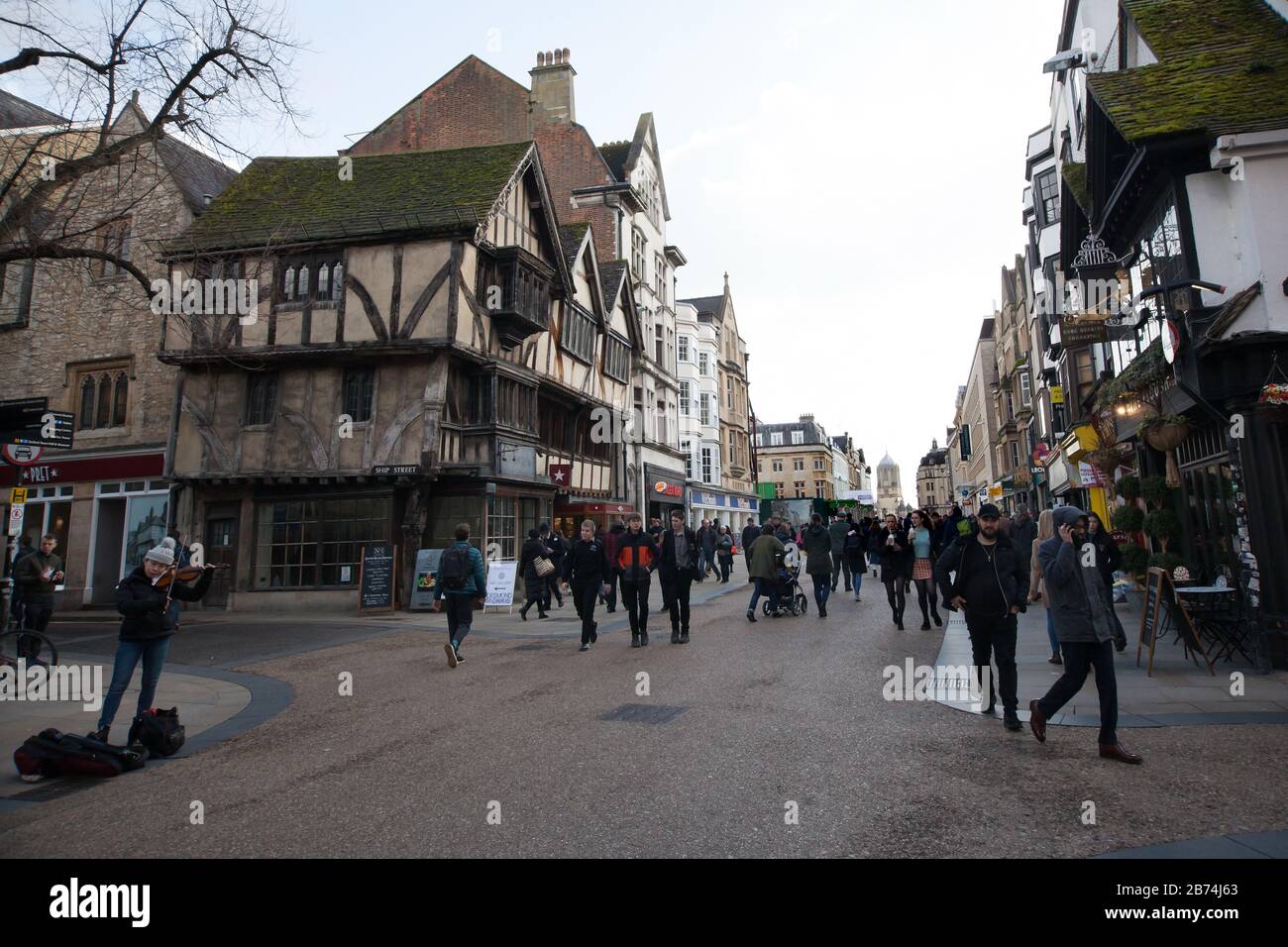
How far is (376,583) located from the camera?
17.2m

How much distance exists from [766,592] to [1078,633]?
8.52 m

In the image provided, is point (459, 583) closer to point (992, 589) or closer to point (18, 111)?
point (992, 589)

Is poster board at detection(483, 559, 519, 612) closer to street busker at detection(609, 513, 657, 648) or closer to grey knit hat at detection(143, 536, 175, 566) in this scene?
street busker at detection(609, 513, 657, 648)

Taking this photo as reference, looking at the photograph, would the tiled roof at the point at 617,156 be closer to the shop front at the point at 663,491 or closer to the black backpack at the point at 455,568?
the shop front at the point at 663,491

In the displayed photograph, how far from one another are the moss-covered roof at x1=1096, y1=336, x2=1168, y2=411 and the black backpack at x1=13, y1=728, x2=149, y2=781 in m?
12.2

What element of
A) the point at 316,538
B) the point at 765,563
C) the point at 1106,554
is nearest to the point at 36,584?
the point at 316,538

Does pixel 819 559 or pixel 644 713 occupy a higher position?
pixel 819 559

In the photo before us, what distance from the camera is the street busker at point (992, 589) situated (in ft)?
20.6

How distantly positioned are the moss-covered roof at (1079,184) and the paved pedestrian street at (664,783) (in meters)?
10.3

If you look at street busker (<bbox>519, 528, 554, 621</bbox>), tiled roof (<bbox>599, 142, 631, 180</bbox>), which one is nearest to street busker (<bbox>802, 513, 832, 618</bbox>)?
street busker (<bbox>519, 528, 554, 621</bbox>)

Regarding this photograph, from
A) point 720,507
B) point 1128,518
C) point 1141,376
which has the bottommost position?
point 1128,518

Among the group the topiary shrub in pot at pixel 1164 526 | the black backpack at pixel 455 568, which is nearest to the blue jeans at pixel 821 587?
the topiary shrub in pot at pixel 1164 526

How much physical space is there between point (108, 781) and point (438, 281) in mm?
14462

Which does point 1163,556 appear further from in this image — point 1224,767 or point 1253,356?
point 1224,767
